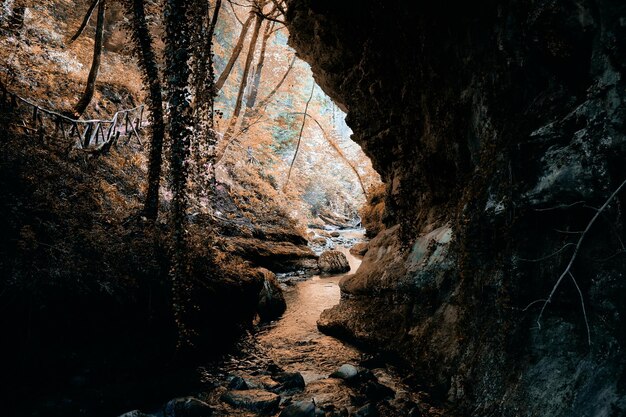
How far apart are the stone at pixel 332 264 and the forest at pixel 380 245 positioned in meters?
3.27

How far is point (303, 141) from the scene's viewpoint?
14602 millimetres

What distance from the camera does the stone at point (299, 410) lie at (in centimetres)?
345

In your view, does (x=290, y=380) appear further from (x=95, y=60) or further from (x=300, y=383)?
(x=95, y=60)

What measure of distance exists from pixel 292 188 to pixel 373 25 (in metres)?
8.41

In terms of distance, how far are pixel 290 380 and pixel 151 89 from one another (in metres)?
5.11

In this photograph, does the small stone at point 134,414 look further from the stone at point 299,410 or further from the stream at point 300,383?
the stone at point 299,410

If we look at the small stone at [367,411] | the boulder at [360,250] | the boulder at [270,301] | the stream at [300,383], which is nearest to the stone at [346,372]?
the stream at [300,383]

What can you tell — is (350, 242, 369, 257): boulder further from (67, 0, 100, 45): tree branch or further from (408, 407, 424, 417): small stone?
(67, 0, 100, 45): tree branch

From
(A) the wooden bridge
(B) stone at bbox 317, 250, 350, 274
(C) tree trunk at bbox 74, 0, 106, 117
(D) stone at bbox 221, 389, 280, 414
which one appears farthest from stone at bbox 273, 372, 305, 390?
(C) tree trunk at bbox 74, 0, 106, 117

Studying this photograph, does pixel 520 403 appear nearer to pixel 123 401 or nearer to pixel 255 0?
pixel 123 401

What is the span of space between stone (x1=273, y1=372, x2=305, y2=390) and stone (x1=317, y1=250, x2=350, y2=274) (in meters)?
6.90

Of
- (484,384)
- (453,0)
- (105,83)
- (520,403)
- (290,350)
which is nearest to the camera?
(520,403)

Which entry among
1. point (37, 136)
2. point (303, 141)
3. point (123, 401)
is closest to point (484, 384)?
point (123, 401)

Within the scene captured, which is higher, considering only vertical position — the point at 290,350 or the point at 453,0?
the point at 453,0
